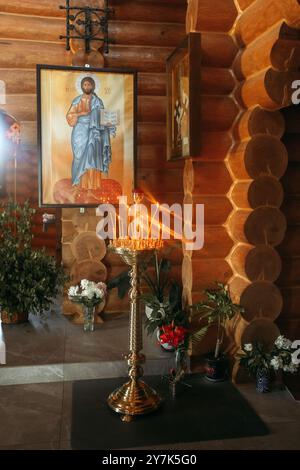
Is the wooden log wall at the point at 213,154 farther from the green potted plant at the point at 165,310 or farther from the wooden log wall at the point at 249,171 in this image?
the green potted plant at the point at 165,310

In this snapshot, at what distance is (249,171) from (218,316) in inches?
47.0

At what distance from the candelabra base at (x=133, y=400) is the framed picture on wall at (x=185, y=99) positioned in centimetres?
181

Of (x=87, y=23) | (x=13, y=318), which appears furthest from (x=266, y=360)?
(x=87, y=23)

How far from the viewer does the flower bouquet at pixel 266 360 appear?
3.41 meters

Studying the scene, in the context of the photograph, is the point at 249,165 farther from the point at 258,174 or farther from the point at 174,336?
the point at 174,336

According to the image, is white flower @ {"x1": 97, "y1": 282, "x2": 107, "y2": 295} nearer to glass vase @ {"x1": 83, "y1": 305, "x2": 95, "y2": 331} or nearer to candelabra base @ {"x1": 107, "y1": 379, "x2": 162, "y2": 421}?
glass vase @ {"x1": 83, "y1": 305, "x2": 95, "y2": 331}

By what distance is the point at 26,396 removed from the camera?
3334 mm

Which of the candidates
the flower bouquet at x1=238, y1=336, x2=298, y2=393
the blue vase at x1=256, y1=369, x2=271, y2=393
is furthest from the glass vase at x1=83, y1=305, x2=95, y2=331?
the blue vase at x1=256, y1=369, x2=271, y2=393

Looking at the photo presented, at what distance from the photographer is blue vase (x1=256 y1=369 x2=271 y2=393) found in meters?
3.45

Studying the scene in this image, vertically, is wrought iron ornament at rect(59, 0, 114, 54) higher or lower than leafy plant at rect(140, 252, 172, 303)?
higher

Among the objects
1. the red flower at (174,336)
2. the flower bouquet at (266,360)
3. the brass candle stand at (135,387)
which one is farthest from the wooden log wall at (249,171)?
the brass candle stand at (135,387)

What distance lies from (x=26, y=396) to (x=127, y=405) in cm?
84

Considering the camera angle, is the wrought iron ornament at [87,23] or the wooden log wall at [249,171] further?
the wrought iron ornament at [87,23]

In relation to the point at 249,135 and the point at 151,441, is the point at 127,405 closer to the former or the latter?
the point at 151,441
